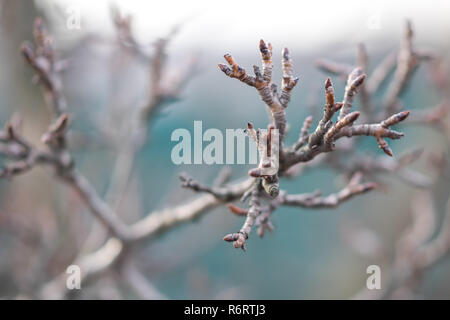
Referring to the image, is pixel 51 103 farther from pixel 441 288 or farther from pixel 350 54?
pixel 441 288

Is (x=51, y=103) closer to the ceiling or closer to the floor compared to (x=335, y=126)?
closer to the ceiling

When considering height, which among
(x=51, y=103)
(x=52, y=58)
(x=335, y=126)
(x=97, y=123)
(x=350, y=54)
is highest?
(x=350, y=54)

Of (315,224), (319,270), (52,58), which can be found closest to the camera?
(52,58)

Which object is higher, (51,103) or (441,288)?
(51,103)

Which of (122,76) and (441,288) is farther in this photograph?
(441,288)

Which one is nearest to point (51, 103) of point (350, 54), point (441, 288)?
point (350, 54)
